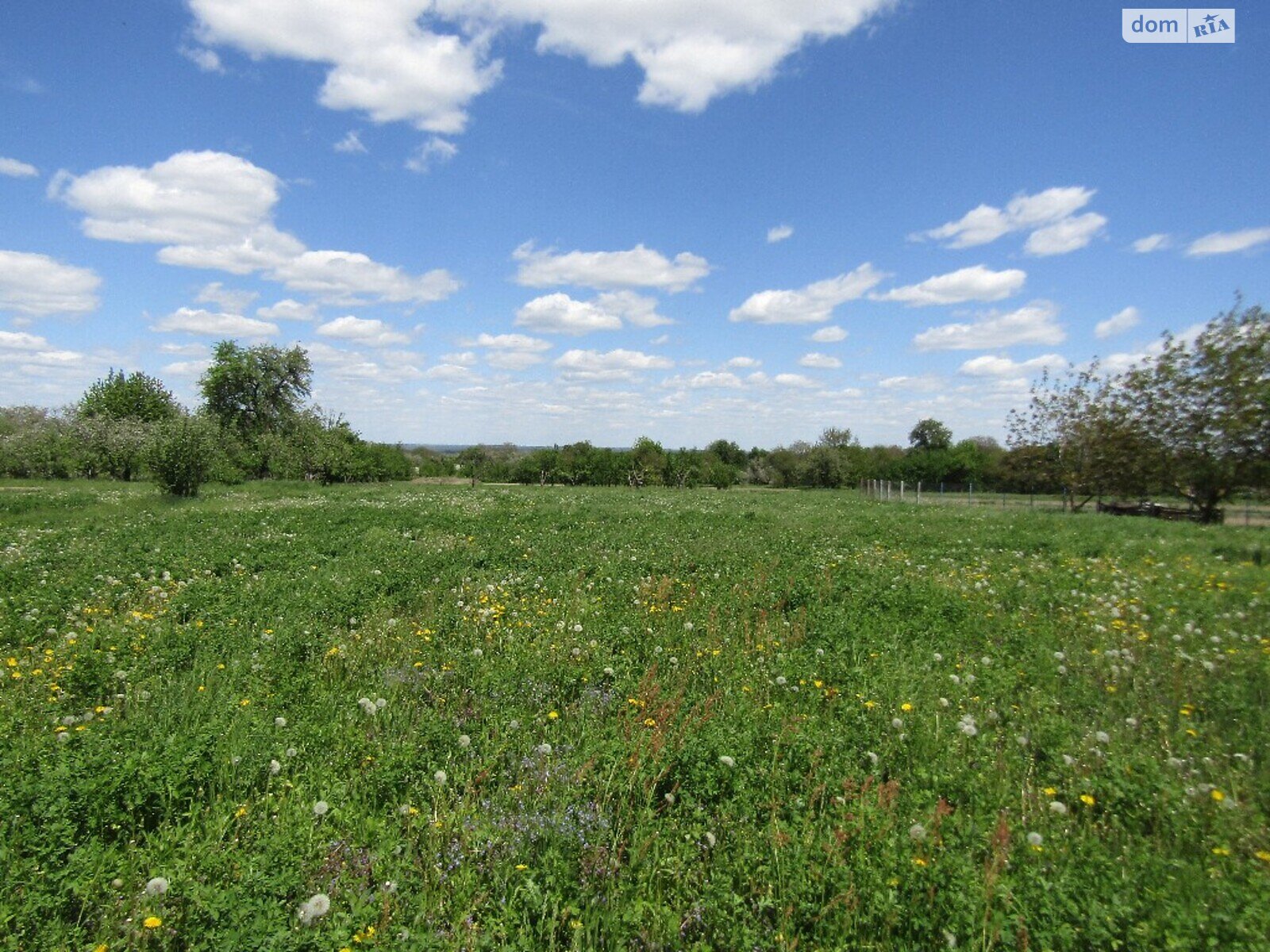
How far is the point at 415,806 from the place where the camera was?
13.1 feet

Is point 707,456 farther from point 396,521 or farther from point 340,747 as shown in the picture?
point 340,747

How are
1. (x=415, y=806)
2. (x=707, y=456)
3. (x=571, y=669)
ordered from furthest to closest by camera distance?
(x=707, y=456) < (x=571, y=669) < (x=415, y=806)

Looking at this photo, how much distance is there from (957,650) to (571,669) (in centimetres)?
401

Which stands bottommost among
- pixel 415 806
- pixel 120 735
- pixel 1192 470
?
pixel 415 806

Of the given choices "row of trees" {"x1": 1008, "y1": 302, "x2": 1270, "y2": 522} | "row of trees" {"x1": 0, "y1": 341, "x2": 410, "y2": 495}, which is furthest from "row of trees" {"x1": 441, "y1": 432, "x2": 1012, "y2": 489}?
"row of trees" {"x1": 1008, "y1": 302, "x2": 1270, "y2": 522}

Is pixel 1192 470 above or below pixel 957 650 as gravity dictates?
above

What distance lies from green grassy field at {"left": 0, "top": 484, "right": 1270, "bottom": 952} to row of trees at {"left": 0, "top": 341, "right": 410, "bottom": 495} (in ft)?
146

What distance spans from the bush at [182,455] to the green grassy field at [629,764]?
876 inches

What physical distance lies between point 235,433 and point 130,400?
20416 millimetres

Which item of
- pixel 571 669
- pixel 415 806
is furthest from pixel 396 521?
pixel 415 806

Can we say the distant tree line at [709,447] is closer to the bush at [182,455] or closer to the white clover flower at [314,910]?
the bush at [182,455]

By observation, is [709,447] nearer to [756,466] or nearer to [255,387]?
[756,466]

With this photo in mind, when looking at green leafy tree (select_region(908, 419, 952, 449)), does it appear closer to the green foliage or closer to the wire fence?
the wire fence

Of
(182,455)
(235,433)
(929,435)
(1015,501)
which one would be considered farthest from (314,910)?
(929,435)
